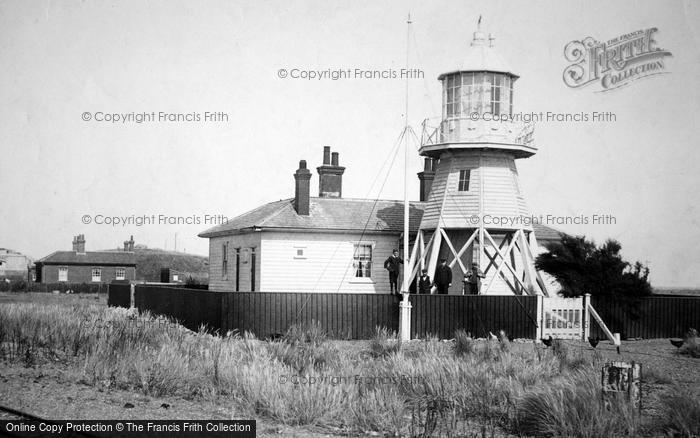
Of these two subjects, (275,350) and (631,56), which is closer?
(275,350)

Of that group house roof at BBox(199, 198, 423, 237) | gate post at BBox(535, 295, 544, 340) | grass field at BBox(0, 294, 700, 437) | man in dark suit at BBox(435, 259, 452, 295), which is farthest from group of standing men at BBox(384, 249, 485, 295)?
grass field at BBox(0, 294, 700, 437)

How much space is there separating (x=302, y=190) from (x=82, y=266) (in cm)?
4187

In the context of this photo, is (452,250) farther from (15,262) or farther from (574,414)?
(15,262)

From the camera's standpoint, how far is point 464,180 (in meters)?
29.5

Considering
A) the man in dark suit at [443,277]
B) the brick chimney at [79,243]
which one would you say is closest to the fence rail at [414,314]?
the man in dark suit at [443,277]

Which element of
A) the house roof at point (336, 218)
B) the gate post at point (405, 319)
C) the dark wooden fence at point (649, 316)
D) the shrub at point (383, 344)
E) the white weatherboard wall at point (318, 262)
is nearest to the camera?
the shrub at point (383, 344)

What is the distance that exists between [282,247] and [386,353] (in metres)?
13.0

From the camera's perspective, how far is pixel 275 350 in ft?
59.7

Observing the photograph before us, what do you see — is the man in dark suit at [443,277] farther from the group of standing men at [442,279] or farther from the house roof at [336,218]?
the house roof at [336,218]

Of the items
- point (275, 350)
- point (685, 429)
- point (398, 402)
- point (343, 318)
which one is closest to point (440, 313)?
point (343, 318)

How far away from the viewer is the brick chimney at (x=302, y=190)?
33.0 metres

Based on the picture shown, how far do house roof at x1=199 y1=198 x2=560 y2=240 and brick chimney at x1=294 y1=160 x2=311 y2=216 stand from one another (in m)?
0.27

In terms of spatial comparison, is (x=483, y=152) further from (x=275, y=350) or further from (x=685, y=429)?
(x=685, y=429)

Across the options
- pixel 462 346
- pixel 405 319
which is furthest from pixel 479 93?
pixel 462 346
